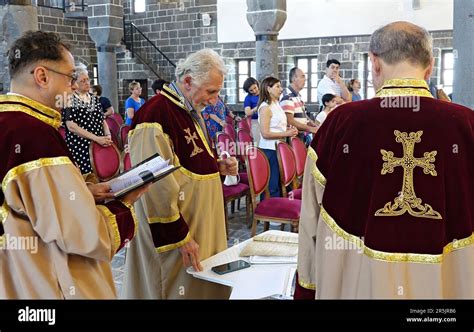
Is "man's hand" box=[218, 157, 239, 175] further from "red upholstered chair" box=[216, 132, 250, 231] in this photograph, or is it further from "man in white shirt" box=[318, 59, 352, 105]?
"man in white shirt" box=[318, 59, 352, 105]

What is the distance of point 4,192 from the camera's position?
65.1 inches

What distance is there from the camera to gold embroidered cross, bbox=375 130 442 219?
1720 millimetres

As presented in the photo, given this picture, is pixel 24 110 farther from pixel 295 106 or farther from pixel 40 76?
pixel 295 106

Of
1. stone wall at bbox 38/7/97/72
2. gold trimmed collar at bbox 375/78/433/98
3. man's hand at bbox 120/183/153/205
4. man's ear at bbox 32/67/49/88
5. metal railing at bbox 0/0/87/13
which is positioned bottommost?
man's hand at bbox 120/183/153/205

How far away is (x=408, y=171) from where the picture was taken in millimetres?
1736

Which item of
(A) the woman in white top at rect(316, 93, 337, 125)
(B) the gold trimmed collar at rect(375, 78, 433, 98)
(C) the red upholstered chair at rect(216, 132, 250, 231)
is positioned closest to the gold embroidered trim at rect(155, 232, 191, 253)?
(B) the gold trimmed collar at rect(375, 78, 433, 98)

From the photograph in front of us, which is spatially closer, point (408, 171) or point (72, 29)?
point (408, 171)

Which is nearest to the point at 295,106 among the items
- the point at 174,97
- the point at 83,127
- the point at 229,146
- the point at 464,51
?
the point at 229,146

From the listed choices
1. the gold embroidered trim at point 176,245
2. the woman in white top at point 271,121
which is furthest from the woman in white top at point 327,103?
the gold embroidered trim at point 176,245

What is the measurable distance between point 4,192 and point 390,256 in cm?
132

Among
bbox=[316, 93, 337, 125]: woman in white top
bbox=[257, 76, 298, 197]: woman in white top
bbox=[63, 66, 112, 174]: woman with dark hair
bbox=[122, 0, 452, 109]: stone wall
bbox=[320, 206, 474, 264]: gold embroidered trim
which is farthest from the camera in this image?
bbox=[122, 0, 452, 109]: stone wall

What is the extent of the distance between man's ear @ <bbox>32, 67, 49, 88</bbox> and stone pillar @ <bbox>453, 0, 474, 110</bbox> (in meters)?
4.08

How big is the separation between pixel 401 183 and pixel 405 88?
32cm
